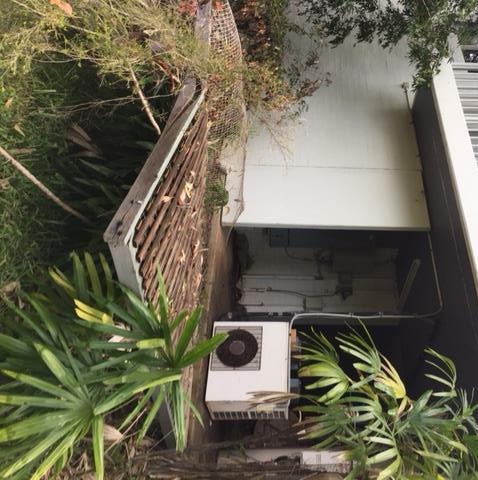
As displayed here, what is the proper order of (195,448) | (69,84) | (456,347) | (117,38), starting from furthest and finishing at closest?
(456,347)
(69,84)
(195,448)
(117,38)

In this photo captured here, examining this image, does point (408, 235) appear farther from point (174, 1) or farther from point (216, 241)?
point (174, 1)

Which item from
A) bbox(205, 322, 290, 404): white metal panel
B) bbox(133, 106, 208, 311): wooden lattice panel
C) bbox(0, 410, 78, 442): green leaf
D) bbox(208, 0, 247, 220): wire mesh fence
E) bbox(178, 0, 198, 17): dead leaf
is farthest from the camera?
bbox(205, 322, 290, 404): white metal panel

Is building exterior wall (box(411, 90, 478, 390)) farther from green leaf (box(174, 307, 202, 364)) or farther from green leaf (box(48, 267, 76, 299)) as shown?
green leaf (box(48, 267, 76, 299))

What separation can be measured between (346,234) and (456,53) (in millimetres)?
1834

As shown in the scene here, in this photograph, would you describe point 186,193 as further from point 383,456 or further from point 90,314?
point 383,456

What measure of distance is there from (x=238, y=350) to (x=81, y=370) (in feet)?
4.76

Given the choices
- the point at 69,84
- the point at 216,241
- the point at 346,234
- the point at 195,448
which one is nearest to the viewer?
the point at 195,448

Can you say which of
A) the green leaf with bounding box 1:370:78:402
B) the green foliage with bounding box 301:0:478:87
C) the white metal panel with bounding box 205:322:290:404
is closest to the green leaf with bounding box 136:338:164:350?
the green leaf with bounding box 1:370:78:402

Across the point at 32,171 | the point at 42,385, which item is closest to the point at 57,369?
the point at 42,385

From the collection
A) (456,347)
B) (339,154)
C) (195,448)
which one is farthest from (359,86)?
(195,448)

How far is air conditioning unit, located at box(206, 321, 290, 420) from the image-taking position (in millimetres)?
2578

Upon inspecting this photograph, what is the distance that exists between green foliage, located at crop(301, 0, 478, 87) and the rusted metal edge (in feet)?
5.46

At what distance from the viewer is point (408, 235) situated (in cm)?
381

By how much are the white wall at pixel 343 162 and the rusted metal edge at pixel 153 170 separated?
129cm
